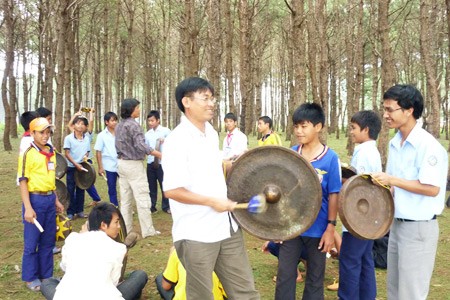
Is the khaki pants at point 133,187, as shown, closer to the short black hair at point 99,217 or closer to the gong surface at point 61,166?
the gong surface at point 61,166

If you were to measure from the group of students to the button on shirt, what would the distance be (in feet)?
11.0

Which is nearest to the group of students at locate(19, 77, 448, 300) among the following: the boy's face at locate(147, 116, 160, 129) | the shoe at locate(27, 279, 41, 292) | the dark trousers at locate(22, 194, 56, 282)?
the dark trousers at locate(22, 194, 56, 282)

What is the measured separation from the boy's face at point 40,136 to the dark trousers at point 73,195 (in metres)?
3.44

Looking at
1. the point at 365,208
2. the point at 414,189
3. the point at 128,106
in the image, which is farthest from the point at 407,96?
the point at 128,106

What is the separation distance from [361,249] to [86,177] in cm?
577

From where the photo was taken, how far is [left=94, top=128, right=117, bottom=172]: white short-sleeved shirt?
7.90m

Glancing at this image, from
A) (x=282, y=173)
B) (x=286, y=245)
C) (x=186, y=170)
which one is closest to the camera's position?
(x=186, y=170)

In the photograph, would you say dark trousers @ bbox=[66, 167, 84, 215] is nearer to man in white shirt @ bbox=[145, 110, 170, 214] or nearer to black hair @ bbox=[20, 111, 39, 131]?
man in white shirt @ bbox=[145, 110, 170, 214]

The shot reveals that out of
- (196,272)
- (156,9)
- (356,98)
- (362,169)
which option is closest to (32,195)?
(196,272)

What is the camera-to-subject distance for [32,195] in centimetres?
482

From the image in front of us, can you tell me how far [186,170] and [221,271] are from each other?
0.82 m

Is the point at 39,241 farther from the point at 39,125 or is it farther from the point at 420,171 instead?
the point at 420,171

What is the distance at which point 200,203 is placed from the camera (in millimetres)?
2871

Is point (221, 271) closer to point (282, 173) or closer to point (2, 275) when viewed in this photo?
point (282, 173)
